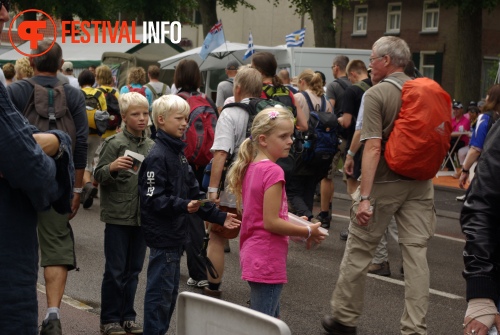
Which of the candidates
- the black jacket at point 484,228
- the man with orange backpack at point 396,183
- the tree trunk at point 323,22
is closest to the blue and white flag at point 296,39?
the tree trunk at point 323,22

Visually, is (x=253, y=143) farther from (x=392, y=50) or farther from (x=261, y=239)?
(x=392, y=50)

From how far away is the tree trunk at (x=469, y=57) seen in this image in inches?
1137

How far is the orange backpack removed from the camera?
6211mm

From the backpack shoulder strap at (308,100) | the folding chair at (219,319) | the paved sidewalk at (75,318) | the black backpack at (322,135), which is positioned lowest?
the paved sidewalk at (75,318)

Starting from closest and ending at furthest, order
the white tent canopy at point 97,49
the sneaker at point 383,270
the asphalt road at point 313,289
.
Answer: the asphalt road at point 313,289 → the sneaker at point 383,270 → the white tent canopy at point 97,49

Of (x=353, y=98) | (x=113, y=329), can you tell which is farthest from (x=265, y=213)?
(x=353, y=98)

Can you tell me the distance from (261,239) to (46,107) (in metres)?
1.84

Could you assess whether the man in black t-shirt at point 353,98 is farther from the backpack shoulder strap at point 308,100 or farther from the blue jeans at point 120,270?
the blue jeans at point 120,270

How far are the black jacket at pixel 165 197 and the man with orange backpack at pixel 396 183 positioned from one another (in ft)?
4.25

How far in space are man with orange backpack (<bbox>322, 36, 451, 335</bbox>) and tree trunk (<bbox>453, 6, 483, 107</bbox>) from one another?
22.9 metres

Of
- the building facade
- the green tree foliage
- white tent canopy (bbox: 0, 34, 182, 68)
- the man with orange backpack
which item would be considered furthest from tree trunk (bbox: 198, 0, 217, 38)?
the man with orange backpack

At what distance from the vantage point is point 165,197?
17.8 feet

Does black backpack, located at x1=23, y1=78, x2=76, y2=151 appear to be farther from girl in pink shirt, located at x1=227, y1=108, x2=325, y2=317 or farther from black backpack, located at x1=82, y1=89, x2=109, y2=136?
black backpack, located at x1=82, y1=89, x2=109, y2=136

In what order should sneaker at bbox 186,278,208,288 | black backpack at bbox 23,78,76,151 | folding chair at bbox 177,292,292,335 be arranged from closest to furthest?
folding chair at bbox 177,292,292,335
black backpack at bbox 23,78,76,151
sneaker at bbox 186,278,208,288
